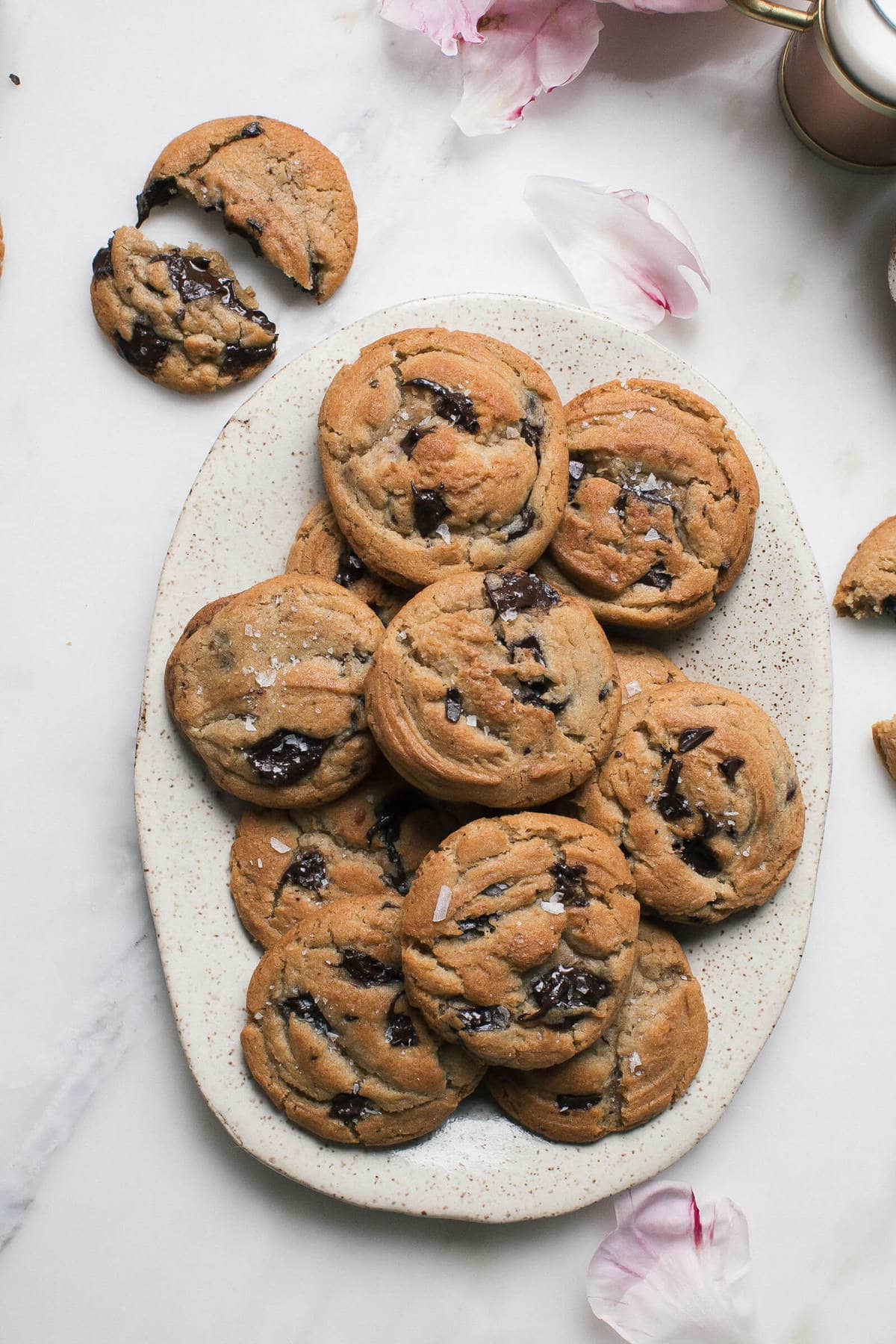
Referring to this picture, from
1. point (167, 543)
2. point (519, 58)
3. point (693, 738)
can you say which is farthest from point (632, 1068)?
point (519, 58)

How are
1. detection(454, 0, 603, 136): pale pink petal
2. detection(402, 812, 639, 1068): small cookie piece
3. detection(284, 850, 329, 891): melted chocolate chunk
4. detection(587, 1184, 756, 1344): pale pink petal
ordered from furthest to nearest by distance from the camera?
detection(454, 0, 603, 136): pale pink petal, detection(587, 1184, 756, 1344): pale pink petal, detection(284, 850, 329, 891): melted chocolate chunk, detection(402, 812, 639, 1068): small cookie piece

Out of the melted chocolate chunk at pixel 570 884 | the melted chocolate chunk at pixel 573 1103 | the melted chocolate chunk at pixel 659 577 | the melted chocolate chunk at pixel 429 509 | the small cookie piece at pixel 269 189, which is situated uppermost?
the small cookie piece at pixel 269 189

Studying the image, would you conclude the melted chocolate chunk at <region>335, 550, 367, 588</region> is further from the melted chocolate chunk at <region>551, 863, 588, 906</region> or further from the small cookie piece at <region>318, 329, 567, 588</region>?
the melted chocolate chunk at <region>551, 863, 588, 906</region>

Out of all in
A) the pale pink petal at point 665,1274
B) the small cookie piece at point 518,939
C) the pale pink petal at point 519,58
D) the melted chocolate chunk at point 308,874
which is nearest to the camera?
the small cookie piece at point 518,939

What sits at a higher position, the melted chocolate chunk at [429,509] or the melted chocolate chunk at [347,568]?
the melted chocolate chunk at [429,509]

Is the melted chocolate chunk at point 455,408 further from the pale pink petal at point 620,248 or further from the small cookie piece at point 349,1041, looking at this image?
the small cookie piece at point 349,1041

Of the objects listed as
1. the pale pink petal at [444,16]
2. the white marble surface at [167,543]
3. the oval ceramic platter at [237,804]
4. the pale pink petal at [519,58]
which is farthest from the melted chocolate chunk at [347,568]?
the pale pink petal at [444,16]

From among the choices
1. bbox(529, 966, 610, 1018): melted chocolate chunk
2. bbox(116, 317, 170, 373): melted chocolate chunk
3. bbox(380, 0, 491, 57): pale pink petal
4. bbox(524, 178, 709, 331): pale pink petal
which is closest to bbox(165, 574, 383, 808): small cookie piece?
bbox(529, 966, 610, 1018): melted chocolate chunk
